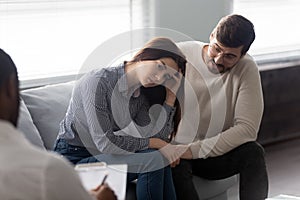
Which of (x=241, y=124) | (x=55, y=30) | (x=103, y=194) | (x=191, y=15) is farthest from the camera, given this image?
(x=191, y=15)

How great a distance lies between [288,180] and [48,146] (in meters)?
2.04

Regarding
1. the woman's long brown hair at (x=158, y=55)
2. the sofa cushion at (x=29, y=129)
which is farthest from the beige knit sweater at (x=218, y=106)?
the sofa cushion at (x=29, y=129)

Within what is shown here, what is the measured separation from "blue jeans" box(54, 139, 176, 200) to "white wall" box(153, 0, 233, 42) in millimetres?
1820

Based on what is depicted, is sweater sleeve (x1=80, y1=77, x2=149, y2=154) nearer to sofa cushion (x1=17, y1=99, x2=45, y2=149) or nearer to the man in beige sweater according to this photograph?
sofa cushion (x1=17, y1=99, x2=45, y2=149)

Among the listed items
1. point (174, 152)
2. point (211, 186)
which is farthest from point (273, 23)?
point (174, 152)

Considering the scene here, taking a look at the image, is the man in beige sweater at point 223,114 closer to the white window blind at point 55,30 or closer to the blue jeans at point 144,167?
the blue jeans at point 144,167

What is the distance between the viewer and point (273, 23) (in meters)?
5.73

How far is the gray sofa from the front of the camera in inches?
118

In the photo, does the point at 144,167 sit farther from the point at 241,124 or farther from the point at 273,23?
the point at 273,23

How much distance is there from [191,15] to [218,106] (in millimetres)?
1571

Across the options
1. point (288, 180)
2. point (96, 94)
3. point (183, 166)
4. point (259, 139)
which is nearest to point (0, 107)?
point (96, 94)

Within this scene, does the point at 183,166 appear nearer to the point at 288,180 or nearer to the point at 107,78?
the point at 107,78

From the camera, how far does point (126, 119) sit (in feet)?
10.2

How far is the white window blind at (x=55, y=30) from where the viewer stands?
155 inches
